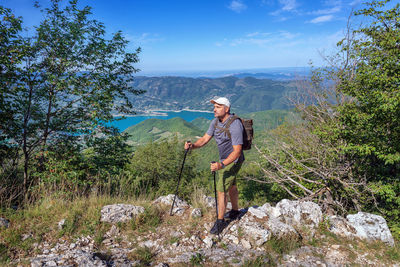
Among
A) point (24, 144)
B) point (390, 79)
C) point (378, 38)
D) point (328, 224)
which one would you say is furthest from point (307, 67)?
point (24, 144)

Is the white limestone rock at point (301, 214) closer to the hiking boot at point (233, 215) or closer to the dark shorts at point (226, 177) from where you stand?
the hiking boot at point (233, 215)

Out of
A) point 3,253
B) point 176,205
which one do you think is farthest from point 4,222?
point 176,205

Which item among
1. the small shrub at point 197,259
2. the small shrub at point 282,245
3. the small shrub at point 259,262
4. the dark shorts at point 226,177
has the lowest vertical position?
the small shrub at point 282,245

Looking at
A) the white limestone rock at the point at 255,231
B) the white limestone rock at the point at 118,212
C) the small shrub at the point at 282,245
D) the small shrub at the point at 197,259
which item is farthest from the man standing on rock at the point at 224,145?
the white limestone rock at the point at 118,212

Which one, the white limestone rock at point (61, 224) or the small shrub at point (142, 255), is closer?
the small shrub at point (142, 255)

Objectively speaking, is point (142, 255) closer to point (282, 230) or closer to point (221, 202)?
point (221, 202)

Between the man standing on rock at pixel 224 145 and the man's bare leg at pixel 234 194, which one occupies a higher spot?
the man standing on rock at pixel 224 145

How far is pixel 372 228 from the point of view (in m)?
3.99

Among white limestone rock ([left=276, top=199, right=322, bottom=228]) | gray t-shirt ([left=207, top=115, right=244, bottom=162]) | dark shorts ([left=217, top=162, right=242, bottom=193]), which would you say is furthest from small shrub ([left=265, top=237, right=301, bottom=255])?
gray t-shirt ([left=207, top=115, right=244, bottom=162])

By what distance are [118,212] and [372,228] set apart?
5205mm

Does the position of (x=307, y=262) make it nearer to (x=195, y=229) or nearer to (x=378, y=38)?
(x=195, y=229)

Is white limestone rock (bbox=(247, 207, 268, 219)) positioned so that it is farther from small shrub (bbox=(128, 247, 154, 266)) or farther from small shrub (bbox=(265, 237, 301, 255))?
small shrub (bbox=(128, 247, 154, 266))

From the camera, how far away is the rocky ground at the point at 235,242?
10.5 ft

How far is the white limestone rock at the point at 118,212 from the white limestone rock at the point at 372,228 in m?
4.57
